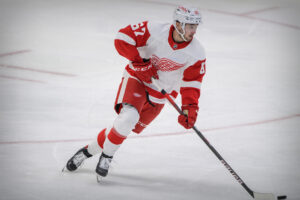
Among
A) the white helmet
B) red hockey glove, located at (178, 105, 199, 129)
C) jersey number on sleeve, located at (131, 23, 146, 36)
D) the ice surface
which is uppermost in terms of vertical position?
the white helmet

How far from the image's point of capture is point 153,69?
3.87 meters

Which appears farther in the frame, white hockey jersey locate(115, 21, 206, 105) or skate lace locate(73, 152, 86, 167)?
skate lace locate(73, 152, 86, 167)

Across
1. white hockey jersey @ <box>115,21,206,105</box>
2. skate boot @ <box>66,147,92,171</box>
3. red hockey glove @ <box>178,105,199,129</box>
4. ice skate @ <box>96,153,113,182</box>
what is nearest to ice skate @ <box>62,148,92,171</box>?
skate boot @ <box>66,147,92,171</box>

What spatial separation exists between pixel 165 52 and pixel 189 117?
0.46m

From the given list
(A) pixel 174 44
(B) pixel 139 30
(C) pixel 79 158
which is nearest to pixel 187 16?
(A) pixel 174 44

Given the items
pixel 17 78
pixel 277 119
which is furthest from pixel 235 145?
pixel 17 78

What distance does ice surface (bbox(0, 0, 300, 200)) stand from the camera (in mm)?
3920

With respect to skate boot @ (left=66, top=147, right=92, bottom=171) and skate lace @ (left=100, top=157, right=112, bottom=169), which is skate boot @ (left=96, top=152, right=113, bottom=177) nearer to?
skate lace @ (left=100, top=157, right=112, bottom=169)

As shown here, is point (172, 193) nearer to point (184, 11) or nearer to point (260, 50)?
A: point (184, 11)

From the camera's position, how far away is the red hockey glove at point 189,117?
12.3ft

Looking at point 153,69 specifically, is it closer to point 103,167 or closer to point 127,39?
point 127,39

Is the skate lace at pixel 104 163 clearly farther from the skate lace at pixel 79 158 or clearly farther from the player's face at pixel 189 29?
the player's face at pixel 189 29

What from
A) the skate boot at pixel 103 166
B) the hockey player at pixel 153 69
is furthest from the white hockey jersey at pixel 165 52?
the skate boot at pixel 103 166

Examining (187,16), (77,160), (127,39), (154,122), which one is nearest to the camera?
(187,16)
